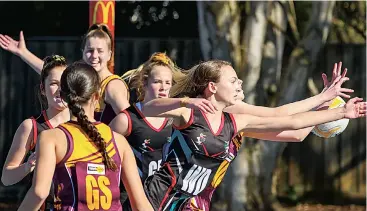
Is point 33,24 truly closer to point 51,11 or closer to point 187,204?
point 51,11

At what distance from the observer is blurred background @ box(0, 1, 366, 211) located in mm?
12844

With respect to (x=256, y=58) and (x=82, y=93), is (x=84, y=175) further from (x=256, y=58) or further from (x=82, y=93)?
(x=256, y=58)

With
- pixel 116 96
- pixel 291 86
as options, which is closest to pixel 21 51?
pixel 116 96

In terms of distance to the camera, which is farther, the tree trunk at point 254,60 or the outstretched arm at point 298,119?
the tree trunk at point 254,60

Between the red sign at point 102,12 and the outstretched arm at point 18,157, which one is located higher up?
the red sign at point 102,12

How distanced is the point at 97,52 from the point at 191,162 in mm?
1465

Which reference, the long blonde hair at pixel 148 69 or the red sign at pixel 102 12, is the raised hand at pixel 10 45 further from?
the long blonde hair at pixel 148 69

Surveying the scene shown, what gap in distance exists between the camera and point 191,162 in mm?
6477

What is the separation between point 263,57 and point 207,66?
6484mm

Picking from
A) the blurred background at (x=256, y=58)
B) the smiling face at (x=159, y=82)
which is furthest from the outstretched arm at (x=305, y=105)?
the blurred background at (x=256, y=58)

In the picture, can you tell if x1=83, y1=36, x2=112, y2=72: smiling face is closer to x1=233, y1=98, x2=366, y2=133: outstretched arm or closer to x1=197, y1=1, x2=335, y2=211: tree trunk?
x1=233, y1=98, x2=366, y2=133: outstretched arm

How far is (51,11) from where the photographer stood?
672 inches

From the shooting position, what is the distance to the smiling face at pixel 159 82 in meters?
7.19

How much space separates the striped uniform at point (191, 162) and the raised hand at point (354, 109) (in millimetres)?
729
